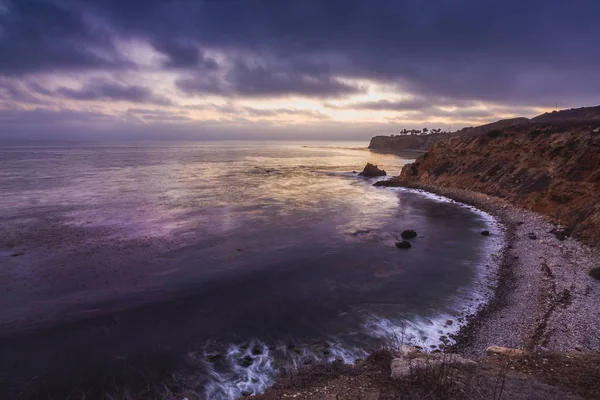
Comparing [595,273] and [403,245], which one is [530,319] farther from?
[403,245]

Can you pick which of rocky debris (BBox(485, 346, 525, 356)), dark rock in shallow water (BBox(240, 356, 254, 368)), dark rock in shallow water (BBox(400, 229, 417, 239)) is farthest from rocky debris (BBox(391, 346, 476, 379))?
dark rock in shallow water (BBox(400, 229, 417, 239))

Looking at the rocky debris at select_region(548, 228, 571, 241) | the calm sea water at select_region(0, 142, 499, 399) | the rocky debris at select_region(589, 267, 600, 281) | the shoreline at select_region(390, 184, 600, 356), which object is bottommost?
the calm sea water at select_region(0, 142, 499, 399)

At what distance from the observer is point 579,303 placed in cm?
1383

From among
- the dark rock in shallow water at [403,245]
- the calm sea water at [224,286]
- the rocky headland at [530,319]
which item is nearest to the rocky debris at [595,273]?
the rocky headland at [530,319]

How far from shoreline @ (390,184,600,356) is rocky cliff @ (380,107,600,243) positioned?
10.6 ft

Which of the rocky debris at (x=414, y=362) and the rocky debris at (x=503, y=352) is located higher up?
the rocky debris at (x=414, y=362)

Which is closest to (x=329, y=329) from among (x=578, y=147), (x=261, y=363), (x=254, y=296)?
(x=261, y=363)

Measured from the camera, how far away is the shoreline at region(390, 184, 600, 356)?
11797 millimetres

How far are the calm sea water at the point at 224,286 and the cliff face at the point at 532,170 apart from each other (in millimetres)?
5612

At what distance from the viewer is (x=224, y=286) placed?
717 inches

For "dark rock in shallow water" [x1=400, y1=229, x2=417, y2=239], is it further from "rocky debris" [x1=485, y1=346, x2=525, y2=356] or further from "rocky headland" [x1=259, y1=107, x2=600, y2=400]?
"rocky debris" [x1=485, y1=346, x2=525, y2=356]

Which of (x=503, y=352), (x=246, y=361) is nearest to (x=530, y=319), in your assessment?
(x=503, y=352)

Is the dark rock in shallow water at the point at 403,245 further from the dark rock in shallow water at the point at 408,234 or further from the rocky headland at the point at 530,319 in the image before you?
the rocky headland at the point at 530,319

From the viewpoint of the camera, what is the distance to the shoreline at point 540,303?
11797mm
